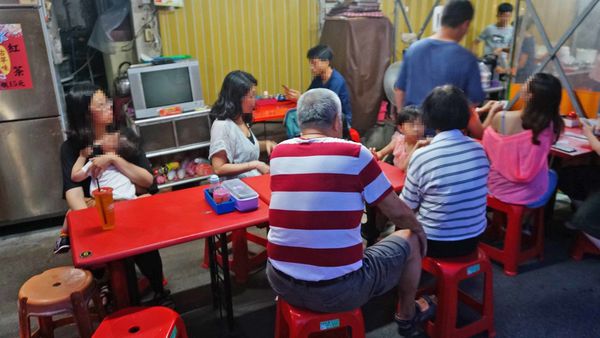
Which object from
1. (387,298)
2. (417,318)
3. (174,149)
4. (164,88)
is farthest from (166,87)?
(417,318)

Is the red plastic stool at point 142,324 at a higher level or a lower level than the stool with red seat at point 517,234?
higher

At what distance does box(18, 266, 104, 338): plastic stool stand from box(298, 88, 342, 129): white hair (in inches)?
50.1

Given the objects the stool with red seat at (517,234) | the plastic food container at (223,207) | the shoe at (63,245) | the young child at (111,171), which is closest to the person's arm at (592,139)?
the stool with red seat at (517,234)

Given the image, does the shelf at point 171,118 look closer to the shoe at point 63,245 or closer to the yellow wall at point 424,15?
the shoe at point 63,245

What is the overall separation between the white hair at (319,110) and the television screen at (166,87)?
2730mm

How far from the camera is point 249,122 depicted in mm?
3275

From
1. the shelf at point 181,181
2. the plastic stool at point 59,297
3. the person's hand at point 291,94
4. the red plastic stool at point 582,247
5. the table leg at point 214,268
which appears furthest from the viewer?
the person's hand at point 291,94

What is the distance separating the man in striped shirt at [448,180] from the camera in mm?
2201

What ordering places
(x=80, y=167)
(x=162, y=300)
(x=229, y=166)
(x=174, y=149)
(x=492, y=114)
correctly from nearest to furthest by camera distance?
(x=80, y=167) → (x=162, y=300) → (x=229, y=166) → (x=492, y=114) → (x=174, y=149)

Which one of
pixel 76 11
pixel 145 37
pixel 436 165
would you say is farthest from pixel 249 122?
pixel 76 11

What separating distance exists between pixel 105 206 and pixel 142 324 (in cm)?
55

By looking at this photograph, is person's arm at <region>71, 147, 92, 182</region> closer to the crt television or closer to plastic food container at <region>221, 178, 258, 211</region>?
plastic food container at <region>221, 178, 258, 211</region>

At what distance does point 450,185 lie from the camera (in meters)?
2.20

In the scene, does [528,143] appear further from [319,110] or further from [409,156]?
[319,110]
